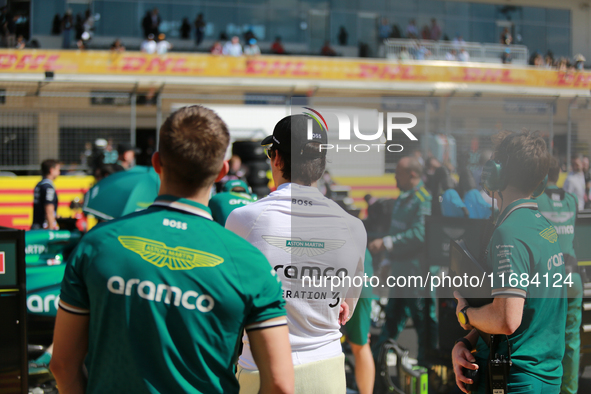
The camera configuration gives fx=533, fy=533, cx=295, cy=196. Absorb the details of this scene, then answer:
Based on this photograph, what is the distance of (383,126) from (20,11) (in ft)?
73.7

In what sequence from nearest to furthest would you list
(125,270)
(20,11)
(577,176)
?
1. (125,270)
2. (577,176)
3. (20,11)

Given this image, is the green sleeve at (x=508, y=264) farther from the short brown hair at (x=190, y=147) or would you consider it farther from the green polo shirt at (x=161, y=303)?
the short brown hair at (x=190, y=147)

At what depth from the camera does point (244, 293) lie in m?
1.45

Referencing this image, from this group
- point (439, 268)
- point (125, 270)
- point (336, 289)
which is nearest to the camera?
point (125, 270)

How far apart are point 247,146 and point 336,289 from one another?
9.33m

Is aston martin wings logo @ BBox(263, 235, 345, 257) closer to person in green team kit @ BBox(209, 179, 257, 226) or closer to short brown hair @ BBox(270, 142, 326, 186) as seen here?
short brown hair @ BBox(270, 142, 326, 186)

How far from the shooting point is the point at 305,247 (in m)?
2.15

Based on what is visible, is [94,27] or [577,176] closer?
[577,176]

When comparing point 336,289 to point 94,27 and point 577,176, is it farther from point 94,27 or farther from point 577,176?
point 94,27

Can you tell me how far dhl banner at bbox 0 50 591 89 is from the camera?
676 inches

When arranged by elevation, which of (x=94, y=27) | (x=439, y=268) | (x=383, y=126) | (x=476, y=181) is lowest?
(x=439, y=268)

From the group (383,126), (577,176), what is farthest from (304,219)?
(577,176)

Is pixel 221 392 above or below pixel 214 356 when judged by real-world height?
below

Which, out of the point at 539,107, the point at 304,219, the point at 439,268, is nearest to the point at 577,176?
the point at 539,107
